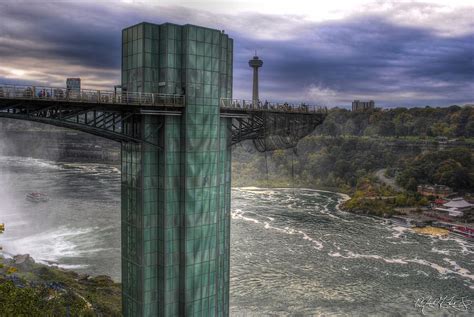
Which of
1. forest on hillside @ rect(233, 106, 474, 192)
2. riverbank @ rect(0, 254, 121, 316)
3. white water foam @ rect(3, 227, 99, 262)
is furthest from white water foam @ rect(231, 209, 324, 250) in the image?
riverbank @ rect(0, 254, 121, 316)

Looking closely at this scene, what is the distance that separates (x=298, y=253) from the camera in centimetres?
5972

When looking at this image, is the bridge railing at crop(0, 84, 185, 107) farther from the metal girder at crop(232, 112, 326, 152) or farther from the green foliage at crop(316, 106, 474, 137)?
the green foliage at crop(316, 106, 474, 137)

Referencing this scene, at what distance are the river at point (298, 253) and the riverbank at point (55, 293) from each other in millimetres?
5328

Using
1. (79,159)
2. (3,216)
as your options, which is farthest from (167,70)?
(79,159)

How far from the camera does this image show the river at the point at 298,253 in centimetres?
4478

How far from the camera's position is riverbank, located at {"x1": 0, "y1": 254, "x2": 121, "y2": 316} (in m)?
17.8

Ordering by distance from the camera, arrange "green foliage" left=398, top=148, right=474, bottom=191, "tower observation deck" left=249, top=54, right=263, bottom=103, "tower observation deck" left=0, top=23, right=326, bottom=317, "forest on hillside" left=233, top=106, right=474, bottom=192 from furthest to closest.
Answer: "tower observation deck" left=249, top=54, right=263, bottom=103, "forest on hillside" left=233, top=106, right=474, bottom=192, "green foliage" left=398, top=148, right=474, bottom=191, "tower observation deck" left=0, top=23, right=326, bottom=317

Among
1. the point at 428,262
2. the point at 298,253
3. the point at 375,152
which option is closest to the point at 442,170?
the point at 375,152

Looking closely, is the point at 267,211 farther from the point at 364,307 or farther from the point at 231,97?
the point at 231,97

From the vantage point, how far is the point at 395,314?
41.9m

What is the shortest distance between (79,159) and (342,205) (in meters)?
122

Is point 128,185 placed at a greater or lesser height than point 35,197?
greater

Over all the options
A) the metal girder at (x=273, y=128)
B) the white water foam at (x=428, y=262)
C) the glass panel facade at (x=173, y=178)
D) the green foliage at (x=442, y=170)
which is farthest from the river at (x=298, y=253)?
the green foliage at (x=442, y=170)

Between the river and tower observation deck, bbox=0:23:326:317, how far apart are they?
669 inches
